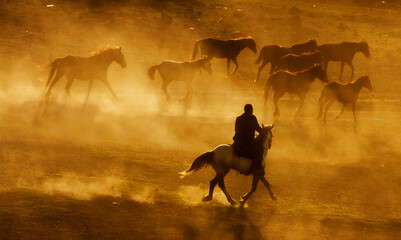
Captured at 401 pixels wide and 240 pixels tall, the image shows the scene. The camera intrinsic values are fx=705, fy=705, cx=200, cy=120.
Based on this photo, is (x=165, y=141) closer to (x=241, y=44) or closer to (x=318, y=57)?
(x=318, y=57)

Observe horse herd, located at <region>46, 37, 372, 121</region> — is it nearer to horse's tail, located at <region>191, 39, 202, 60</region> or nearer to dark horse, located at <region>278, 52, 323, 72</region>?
dark horse, located at <region>278, 52, 323, 72</region>

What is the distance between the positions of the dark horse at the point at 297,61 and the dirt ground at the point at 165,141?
1294 mm

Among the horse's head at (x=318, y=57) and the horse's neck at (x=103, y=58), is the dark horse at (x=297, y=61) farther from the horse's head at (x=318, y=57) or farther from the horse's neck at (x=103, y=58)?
the horse's neck at (x=103, y=58)

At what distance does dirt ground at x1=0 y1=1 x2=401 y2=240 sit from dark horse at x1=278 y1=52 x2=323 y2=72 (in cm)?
129

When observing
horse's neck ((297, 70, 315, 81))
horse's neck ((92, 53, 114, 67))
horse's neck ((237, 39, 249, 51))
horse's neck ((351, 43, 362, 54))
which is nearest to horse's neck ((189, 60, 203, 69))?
horse's neck ((92, 53, 114, 67))

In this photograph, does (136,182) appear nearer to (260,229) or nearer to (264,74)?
(260,229)

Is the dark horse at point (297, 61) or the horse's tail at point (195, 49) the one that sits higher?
the dark horse at point (297, 61)

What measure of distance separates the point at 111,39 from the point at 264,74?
809cm

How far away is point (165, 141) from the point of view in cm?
2006

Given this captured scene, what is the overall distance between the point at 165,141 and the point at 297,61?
10612mm

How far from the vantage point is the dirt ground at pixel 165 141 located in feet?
44.3

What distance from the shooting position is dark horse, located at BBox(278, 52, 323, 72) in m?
28.8

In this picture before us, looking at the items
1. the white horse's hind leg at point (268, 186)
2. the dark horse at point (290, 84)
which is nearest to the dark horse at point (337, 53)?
the dark horse at point (290, 84)

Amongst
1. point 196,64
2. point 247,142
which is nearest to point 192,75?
point 196,64
